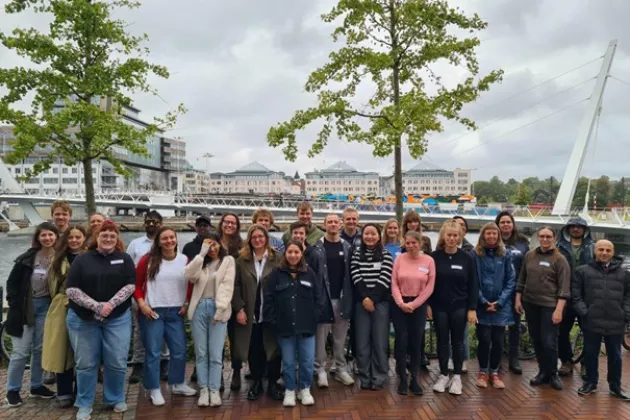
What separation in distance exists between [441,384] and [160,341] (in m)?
2.68

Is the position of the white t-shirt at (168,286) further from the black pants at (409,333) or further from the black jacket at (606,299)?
the black jacket at (606,299)

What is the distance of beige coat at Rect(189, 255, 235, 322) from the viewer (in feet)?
13.2

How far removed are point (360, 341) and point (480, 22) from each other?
243 inches

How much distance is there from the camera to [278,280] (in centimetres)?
410

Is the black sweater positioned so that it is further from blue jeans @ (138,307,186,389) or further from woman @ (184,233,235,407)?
blue jeans @ (138,307,186,389)

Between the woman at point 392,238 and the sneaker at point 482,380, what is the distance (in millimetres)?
1470

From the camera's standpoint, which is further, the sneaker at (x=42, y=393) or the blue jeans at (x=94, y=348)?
the sneaker at (x=42, y=393)

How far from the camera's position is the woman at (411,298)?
14.1 feet

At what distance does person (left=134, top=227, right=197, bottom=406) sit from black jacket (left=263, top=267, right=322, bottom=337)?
2.50 feet

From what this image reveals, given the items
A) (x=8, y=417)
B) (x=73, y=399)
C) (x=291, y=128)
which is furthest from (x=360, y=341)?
(x=291, y=128)

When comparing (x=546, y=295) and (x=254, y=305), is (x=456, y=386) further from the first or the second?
(x=254, y=305)

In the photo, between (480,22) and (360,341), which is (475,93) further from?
(360,341)

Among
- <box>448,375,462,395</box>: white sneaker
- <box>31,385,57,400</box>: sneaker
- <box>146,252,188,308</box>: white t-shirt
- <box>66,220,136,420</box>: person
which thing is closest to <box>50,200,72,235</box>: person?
<box>66,220,136,420</box>: person

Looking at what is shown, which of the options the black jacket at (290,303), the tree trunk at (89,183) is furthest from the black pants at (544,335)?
the tree trunk at (89,183)
